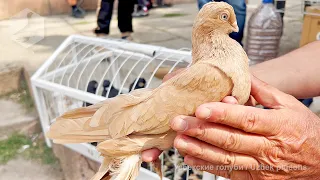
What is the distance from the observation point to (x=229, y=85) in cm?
70

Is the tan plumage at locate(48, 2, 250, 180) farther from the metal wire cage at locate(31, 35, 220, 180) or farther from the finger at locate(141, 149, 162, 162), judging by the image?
the metal wire cage at locate(31, 35, 220, 180)

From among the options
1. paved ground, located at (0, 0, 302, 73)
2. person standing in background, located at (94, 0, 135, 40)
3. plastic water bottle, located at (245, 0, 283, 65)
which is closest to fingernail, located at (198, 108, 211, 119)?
paved ground, located at (0, 0, 302, 73)

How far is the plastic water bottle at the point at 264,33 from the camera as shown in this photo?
2930mm

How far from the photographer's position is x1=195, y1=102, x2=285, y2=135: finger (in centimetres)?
66

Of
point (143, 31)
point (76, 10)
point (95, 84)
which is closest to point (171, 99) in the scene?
point (95, 84)

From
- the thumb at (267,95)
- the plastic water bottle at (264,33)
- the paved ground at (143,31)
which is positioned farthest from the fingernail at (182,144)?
the plastic water bottle at (264,33)

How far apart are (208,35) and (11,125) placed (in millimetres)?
1929

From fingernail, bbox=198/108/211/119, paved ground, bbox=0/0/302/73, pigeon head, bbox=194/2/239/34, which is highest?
pigeon head, bbox=194/2/239/34

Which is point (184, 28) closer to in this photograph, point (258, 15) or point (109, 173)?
point (258, 15)

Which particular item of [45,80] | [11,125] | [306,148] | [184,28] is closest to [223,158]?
[306,148]

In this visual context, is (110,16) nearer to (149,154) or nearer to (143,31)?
(143,31)

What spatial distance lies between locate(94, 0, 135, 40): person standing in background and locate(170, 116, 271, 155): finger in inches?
102

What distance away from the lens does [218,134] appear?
0.69 m

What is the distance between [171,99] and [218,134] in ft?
0.42
